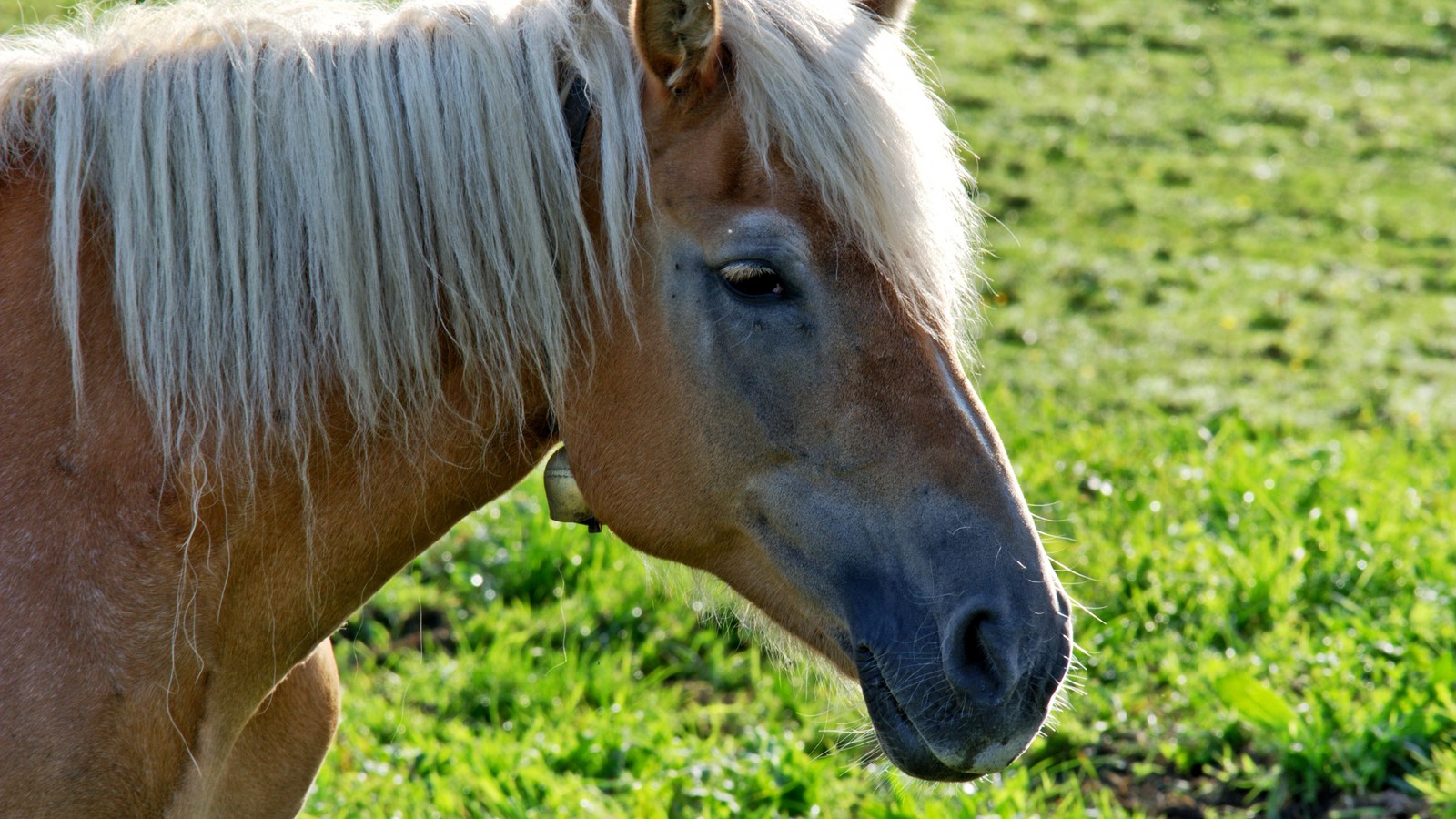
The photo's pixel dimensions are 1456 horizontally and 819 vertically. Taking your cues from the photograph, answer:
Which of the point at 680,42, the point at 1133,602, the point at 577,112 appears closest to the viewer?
the point at 680,42

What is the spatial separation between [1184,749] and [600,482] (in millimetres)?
2330

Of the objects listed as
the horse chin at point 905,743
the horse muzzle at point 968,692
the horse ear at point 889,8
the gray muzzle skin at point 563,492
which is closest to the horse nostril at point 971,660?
the horse muzzle at point 968,692

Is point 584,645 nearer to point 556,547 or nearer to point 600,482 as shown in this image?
point 556,547

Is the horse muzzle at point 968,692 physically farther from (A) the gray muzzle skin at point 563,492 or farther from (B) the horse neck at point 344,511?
(B) the horse neck at point 344,511

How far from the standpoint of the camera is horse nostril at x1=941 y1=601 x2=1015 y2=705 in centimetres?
187

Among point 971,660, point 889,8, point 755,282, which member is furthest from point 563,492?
point 889,8

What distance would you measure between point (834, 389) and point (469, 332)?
58cm

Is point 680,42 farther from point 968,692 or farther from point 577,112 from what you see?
point 968,692

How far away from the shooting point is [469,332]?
196cm

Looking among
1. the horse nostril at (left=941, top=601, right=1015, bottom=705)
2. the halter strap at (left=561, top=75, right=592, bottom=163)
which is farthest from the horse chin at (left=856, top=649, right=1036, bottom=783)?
the halter strap at (left=561, top=75, right=592, bottom=163)

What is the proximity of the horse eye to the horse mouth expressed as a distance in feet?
1.90

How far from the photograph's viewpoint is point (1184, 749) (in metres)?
3.57

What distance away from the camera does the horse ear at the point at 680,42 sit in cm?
184

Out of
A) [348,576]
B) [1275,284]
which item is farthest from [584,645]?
[1275,284]
